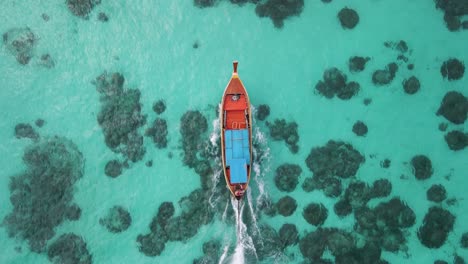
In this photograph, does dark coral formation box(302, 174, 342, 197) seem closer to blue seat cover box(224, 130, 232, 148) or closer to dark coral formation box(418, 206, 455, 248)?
blue seat cover box(224, 130, 232, 148)

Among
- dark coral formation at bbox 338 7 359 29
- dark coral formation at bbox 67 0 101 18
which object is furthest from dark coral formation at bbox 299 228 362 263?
dark coral formation at bbox 67 0 101 18

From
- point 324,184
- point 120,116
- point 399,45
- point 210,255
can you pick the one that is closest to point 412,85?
point 399,45

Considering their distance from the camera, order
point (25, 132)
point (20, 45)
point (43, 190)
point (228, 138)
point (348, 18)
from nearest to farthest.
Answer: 1. point (228, 138)
2. point (43, 190)
3. point (25, 132)
4. point (20, 45)
5. point (348, 18)

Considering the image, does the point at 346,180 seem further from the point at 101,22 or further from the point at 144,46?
the point at 101,22

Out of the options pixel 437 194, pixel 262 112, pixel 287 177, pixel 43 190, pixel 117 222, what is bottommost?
pixel 117 222

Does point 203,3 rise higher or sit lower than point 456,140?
higher

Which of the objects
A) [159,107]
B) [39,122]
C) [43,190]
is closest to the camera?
[43,190]

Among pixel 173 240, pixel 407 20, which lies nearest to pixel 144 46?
pixel 173 240

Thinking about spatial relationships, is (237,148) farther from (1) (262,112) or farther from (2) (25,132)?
(2) (25,132)
